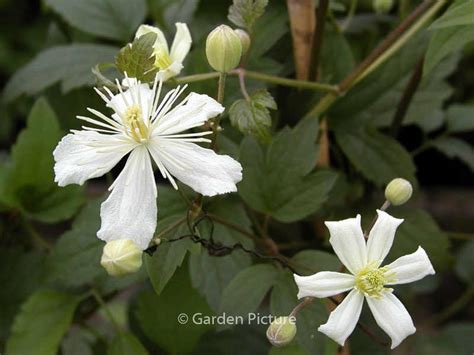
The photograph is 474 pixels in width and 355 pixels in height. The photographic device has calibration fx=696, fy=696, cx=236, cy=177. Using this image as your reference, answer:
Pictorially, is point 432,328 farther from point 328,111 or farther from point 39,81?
point 39,81

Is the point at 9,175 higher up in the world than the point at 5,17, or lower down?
higher up

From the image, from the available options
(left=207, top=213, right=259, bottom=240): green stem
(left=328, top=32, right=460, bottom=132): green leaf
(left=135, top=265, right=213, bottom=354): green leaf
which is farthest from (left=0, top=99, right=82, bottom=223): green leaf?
(left=328, top=32, right=460, bottom=132): green leaf

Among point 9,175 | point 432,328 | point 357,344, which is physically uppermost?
point 9,175

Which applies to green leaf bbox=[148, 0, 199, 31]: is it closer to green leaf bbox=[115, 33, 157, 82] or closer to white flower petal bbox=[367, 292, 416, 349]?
green leaf bbox=[115, 33, 157, 82]

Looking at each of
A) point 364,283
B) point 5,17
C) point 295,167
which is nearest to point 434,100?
point 295,167

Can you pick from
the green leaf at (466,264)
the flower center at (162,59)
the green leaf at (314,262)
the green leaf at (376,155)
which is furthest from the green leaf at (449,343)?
the flower center at (162,59)

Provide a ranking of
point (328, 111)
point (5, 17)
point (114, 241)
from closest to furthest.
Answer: point (114, 241) → point (328, 111) → point (5, 17)

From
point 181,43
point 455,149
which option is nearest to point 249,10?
point 181,43
